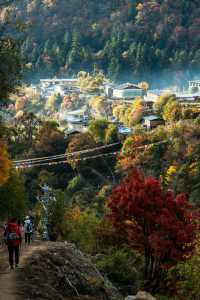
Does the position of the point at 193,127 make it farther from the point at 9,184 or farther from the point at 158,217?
the point at 158,217

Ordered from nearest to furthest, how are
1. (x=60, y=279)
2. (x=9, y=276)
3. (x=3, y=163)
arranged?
(x=9, y=276) < (x=60, y=279) < (x=3, y=163)

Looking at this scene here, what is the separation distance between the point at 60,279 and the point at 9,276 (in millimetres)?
758

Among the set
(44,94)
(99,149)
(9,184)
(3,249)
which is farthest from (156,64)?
(3,249)

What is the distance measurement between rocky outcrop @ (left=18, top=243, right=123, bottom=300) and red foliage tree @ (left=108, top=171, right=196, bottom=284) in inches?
144

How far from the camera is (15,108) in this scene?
65062 mm

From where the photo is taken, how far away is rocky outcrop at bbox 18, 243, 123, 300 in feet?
27.6

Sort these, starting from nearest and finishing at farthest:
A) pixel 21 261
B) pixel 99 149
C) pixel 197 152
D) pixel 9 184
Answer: pixel 21 261 < pixel 9 184 < pixel 197 152 < pixel 99 149

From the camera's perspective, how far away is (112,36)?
312 feet

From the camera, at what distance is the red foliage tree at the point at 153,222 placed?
45.0 ft

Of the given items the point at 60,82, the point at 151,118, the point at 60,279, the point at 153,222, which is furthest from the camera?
the point at 60,82

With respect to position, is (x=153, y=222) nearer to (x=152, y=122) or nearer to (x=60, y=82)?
(x=152, y=122)

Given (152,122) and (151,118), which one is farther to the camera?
(151,118)

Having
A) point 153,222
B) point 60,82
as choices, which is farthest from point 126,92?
point 153,222

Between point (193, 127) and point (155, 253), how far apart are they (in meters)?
19.5
